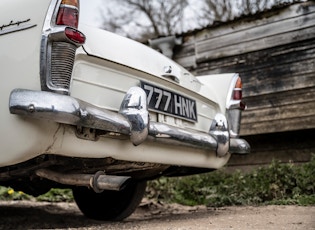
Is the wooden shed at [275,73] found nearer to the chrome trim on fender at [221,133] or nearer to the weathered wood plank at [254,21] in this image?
the weathered wood plank at [254,21]

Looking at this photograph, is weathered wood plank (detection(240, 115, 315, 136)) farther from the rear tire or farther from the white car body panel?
the white car body panel

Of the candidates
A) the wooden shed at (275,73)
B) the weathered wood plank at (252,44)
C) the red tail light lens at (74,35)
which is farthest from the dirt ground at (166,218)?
the weathered wood plank at (252,44)

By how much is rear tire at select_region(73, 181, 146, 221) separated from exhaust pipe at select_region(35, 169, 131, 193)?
45.8 inches

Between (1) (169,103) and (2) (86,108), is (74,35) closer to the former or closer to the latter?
(2) (86,108)

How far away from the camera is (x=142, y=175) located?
3.46 metres

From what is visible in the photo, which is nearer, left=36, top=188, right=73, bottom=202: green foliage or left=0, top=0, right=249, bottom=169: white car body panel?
left=0, top=0, right=249, bottom=169: white car body panel

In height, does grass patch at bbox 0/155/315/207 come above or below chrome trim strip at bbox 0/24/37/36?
below

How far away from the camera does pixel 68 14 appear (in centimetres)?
231

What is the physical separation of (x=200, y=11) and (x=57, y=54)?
25.9 feet

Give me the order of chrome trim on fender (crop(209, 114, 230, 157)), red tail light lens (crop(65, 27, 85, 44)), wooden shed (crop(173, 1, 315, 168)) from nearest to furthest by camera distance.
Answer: red tail light lens (crop(65, 27, 85, 44)) < chrome trim on fender (crop(209, 114, 230, 157)) < wooden shed (crop(173, 1, 315, 168))

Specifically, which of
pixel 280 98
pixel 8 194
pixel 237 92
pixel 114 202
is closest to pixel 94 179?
pixel 114 202

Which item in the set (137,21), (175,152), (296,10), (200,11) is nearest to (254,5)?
(200,11)

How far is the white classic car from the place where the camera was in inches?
87.9

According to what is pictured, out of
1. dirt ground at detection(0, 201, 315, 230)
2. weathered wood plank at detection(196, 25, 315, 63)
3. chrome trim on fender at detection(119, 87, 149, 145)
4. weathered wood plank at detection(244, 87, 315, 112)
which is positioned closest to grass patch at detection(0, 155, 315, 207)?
dirt ground at detection(0, 201, 315, 230)
